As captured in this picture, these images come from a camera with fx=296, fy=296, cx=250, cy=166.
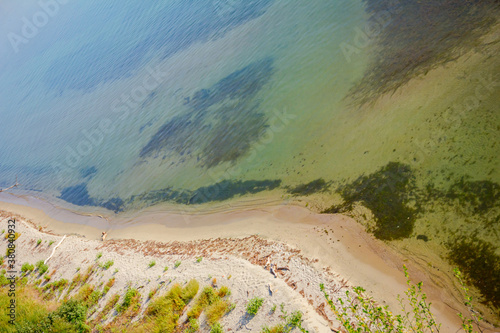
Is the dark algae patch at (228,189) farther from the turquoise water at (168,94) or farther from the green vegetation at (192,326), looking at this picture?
the green vegetation at (192,326)

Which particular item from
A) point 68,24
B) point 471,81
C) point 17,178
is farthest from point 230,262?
point 68,24

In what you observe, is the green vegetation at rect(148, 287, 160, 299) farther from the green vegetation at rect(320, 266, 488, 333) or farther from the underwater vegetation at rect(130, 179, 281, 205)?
the green vegetation at rect(320, 266, 488, 333)

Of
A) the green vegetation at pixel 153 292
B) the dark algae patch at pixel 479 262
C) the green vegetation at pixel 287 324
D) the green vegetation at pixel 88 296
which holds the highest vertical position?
the green vegetation at pixel 88 296

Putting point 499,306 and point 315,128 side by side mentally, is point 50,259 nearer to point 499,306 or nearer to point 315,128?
point 315,128
